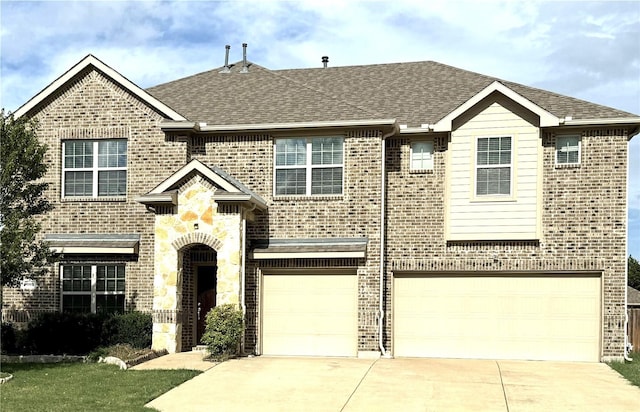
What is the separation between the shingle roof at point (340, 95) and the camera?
64.6 feet

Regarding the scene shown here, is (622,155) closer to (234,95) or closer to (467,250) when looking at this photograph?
(467,250)

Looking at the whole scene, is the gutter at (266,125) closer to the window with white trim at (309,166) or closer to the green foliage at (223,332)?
the window with white trim at (309,166)

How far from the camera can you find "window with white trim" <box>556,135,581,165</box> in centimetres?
1877

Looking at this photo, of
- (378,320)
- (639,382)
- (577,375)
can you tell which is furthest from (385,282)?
(639,382)

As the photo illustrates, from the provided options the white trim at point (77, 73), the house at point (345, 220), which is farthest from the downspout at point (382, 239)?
the white trim at point (77, 73)

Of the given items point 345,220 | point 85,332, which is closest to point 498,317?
point 345,220

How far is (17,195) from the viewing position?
54.5 feet

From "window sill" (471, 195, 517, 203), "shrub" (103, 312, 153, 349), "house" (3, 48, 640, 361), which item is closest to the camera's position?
"house" (3, 48, 640, 361)

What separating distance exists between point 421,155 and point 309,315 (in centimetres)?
496

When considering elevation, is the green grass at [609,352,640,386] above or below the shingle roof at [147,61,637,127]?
below

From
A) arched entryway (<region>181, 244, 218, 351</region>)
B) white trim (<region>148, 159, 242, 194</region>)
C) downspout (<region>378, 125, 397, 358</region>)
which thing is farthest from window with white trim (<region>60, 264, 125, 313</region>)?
downspout (<region>378, 125, 397, 358</region>)

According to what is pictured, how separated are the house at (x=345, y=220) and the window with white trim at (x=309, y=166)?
1.6 inches

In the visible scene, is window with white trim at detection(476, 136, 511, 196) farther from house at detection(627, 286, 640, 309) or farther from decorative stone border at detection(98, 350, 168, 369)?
house at detection(627, 286, 640, 309)

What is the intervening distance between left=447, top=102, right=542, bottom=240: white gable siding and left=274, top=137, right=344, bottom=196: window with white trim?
2.84 meters
